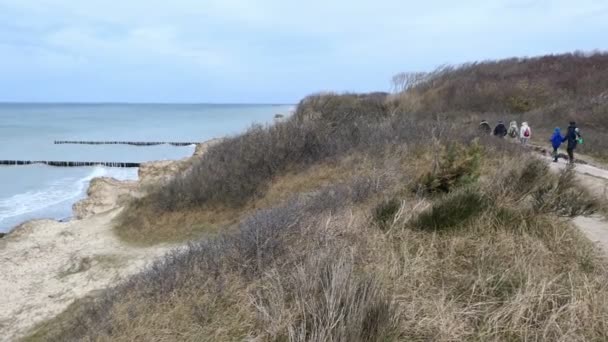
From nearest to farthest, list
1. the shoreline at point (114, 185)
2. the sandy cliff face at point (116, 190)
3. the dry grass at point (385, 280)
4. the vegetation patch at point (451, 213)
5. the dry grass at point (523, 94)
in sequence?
1. the dry grass at point (385, 280)
2. the vegetation patch at point (451, 213)
3. the shoreline at point (114, 185)
4. the sandy cliff face at point (116, 190)
5. the dry grass at point (523, 94)

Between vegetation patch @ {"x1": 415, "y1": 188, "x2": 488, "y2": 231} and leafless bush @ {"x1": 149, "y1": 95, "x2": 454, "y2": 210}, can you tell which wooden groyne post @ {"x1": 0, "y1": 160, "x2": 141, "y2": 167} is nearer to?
leafless bush @ {"x1": 149, "y1": 95, "x2": 454, "y2": 210}

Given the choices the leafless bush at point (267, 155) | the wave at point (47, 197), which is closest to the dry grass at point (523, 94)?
the leafless bush at point (267, 155)

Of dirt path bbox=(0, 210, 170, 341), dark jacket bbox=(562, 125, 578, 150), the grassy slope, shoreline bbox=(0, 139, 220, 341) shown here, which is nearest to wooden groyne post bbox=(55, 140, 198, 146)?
shoreline bbox=(0, 139, 220, 341)

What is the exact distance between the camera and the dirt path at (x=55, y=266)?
9.90 metres

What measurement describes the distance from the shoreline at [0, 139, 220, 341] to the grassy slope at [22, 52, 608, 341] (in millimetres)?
1403

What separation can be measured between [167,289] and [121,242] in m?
9.03

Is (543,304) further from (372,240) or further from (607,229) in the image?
(607,229)

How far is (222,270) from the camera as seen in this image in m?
5.25

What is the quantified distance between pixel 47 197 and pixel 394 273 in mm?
26287

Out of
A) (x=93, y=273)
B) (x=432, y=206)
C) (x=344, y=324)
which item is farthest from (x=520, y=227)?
(x=93, y=273)

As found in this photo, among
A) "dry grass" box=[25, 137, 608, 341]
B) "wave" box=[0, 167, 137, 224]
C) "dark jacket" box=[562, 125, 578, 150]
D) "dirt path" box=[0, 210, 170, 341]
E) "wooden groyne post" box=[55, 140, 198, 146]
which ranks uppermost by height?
"dark jacket" box=[562, 125, 578, 150]

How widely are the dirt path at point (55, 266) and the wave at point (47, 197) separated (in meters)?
6.68

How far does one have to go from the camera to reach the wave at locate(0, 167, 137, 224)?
22188 millimetres

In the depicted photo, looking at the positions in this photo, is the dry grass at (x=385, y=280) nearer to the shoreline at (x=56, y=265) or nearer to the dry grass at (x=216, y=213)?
the shoreline at (x=56, y=265)
